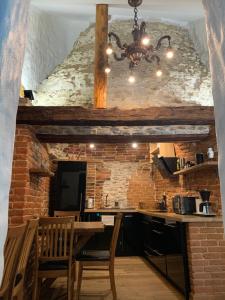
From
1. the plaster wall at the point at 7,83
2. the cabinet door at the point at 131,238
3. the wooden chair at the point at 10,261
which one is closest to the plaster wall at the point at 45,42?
the wooden chair at the point at 10,261

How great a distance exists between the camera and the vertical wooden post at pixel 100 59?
4062 millimetres

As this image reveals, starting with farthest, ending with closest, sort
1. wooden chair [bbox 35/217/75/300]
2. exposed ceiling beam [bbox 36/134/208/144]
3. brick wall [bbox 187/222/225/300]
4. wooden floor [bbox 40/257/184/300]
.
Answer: exposed ceiling beam [bbox 36/134/208/144]
wooden floor [bbox 40/257/184/300]
brick wall [bbox 187/222/225/300]
wooden chair [bbox 35/217/75/300]

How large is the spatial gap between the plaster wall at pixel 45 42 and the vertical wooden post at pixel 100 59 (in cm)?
95

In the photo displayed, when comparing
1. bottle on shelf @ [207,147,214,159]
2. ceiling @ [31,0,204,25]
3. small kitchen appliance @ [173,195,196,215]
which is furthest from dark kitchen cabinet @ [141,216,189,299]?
ceiling @ [31,0,204,25]

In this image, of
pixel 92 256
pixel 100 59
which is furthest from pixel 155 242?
pixel 100 59

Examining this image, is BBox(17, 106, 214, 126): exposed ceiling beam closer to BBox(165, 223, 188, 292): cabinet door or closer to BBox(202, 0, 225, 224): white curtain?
BBox(165, 223, 188, 292): cabinet door

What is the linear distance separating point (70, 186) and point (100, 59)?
3134 mm

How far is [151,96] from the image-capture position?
4977 millimetres

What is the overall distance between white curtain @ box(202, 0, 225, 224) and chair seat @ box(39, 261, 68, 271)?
2.27 metres

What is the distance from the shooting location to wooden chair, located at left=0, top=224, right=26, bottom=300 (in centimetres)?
172

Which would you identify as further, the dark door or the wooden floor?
the dark door

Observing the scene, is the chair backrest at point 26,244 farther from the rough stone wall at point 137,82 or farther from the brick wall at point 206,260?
the rough stone wall at point 137,82

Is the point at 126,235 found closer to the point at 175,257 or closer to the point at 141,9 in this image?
the point at 175,257

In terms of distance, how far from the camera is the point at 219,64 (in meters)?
0.87
